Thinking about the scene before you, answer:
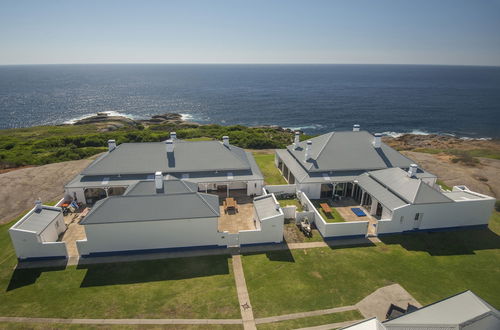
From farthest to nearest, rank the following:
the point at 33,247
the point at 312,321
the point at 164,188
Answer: the point at 164,188 < the point at 33,247 < the point at 312,321

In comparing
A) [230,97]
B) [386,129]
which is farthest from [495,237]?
[230,97]

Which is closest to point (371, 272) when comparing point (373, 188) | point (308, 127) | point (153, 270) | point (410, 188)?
point (410, 188)

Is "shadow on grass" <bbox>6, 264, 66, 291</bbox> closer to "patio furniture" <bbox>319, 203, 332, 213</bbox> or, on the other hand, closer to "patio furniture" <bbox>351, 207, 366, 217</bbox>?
"patio furniture" <bbox>319, 203, 332, 213</bbox>

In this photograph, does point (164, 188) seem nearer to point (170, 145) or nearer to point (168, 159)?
point (168, 159)

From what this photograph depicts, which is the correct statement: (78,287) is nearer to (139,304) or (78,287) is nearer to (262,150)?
(139,304)

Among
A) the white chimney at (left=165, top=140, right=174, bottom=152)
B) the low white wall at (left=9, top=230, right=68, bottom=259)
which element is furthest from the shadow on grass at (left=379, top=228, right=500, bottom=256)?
the low white wall at (left=9, top=230, right=68, bottom=259)

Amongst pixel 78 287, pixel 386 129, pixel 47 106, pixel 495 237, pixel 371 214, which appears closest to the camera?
pixel 78 287

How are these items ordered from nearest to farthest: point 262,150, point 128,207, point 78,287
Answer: point 78,287 → point 128,207 → point 262,150
